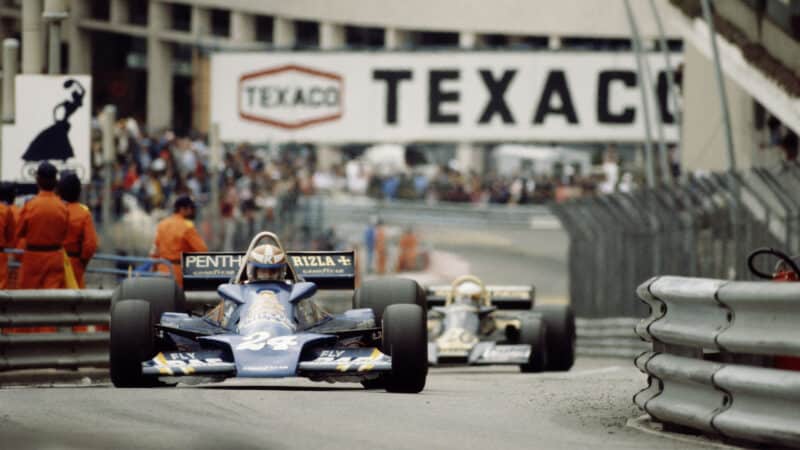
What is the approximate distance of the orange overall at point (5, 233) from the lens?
647 inches

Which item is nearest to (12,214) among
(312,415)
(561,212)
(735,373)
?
(312,415)

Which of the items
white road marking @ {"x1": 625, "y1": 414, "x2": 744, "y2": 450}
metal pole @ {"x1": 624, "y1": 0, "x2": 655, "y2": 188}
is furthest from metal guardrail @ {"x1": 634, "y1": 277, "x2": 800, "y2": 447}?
metal pole @ {"x1": 624, "y1": 0, "x2": 655, "y2": 188}

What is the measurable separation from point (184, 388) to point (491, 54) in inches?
1013

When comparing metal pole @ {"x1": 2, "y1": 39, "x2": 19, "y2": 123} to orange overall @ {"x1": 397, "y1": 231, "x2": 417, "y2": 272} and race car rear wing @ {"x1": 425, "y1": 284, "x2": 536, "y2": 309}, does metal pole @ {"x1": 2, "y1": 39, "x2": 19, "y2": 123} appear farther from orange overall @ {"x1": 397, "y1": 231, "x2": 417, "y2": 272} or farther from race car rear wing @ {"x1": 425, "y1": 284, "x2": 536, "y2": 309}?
orange overall @ {"x1": 397, "y1": 231, "x2": 417, "y2": 272}

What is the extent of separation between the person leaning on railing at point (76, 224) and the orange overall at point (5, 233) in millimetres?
434

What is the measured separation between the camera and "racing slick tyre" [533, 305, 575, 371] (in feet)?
65.5

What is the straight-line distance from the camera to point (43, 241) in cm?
1617

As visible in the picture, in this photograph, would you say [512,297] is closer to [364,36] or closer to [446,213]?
[446,213]

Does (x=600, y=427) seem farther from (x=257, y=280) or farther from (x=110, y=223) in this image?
(x=110, y=223)

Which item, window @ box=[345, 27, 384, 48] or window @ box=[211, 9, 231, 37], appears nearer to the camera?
window @ box=[345, 27, 384, 48]

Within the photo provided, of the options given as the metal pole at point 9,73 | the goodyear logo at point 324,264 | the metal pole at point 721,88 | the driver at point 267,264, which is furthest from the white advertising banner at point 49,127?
the metal pole at point 721,88

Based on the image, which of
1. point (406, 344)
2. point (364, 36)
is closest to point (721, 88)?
point (406, 344)

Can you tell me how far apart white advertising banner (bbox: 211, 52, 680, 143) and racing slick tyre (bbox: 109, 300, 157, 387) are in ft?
83.2

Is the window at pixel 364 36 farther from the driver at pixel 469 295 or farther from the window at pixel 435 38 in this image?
the driver at pixel 469 295
